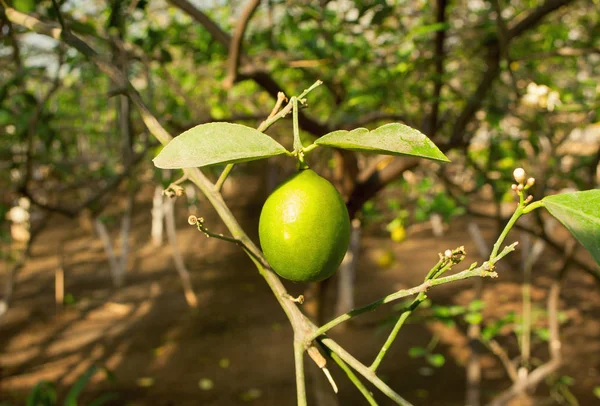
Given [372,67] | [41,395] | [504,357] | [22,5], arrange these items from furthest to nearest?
[372,67] → [504,357] → [41,395] → [22,5]

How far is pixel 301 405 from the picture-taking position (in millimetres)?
487

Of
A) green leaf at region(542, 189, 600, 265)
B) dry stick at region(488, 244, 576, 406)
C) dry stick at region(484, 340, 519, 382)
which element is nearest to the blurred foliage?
dry stick at region(488, 244, 576, 406)

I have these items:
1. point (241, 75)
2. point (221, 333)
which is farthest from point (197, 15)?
point (221, 333)

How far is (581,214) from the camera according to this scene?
426mm

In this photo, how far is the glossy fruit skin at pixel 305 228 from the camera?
0.55 meters

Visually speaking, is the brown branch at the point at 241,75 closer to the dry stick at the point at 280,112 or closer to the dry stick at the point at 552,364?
the dry stick at the point at 280,112

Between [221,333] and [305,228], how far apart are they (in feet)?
15.1

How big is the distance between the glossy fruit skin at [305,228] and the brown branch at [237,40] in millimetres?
885

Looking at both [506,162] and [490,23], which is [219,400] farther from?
[490,23]

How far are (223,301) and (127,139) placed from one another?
4.37 metres

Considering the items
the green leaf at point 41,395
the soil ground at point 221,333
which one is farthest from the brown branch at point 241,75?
the green leaf at point 41,395

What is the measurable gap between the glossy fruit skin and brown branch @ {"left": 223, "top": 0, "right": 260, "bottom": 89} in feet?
2.90

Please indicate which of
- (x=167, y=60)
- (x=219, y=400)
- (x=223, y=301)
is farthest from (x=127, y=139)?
(x=223, y=301)

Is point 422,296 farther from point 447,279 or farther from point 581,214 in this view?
point 581,214
